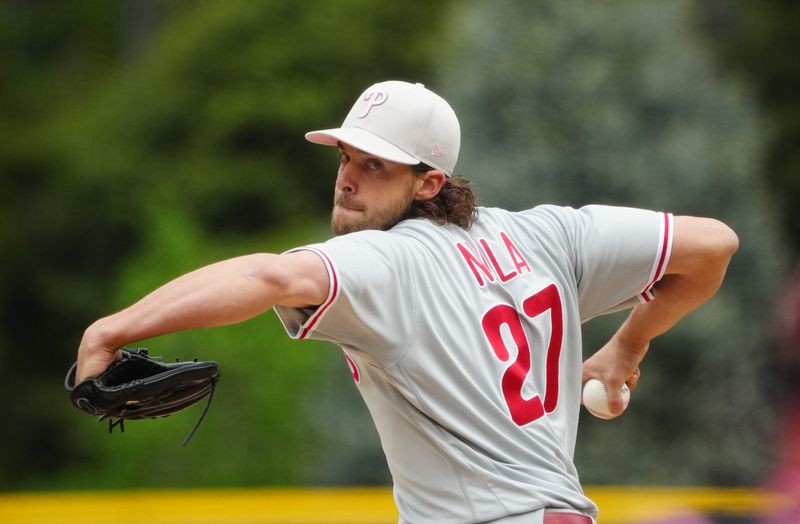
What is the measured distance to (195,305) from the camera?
10.3 ft

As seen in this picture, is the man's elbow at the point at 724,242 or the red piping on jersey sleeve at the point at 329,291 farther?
the man's elbow at the point at 724,242

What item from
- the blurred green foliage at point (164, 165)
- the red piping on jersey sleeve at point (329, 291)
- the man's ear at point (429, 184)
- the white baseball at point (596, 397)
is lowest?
the blurred green foliage at point (164, 165)

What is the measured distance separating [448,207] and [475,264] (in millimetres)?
259

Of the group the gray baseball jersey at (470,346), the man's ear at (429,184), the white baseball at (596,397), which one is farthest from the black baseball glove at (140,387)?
the white baseball at (596,397)

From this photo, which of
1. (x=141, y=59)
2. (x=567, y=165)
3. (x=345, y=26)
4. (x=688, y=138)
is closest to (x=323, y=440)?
(x=567, y=165)

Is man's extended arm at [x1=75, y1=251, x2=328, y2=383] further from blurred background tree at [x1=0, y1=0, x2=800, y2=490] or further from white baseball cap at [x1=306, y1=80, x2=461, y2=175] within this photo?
blurred background tree at [x1=0, y1=0, x2=800, y2=490]

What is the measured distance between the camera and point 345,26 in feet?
64.7

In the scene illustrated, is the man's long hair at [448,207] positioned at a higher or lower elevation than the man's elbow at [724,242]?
higher

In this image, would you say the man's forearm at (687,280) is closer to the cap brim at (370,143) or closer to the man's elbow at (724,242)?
the man's elbow at (724,242)

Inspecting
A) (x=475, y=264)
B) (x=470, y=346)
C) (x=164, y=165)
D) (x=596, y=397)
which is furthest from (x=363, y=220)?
(x=164, y=165)

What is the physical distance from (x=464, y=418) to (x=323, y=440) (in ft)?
29.6

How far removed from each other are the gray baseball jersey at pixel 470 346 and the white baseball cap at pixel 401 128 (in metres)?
0.22

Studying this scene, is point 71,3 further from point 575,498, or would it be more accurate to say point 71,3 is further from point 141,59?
point 575,498

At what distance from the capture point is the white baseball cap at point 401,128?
13.0 feet
